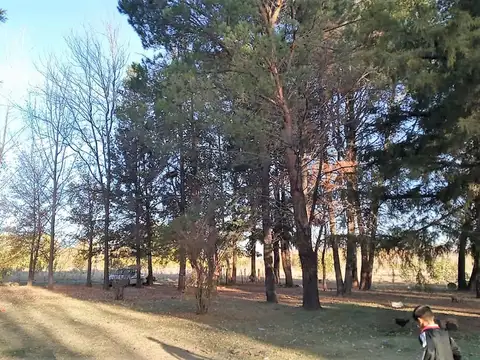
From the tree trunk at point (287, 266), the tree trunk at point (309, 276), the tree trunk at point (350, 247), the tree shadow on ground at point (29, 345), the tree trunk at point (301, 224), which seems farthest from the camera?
the tree trunk at point (287, 266)

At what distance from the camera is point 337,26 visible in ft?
49.1

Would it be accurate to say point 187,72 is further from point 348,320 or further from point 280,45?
point 348,320

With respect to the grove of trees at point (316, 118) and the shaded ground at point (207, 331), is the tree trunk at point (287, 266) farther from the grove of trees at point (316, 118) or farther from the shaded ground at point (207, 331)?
the shaded ground at point (207, 331)

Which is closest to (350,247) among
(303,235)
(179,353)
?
(303,235)

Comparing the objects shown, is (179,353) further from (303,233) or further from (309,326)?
(303,233)

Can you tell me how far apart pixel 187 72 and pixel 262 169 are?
16.6 ft

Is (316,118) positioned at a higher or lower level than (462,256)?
higher

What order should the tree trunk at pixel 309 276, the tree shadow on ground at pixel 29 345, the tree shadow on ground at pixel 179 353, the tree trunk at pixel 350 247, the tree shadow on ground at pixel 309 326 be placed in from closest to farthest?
1. the tree shadow on ground at pixel 29 345
2. the tree shadow on ground at pixel 179 353
3. the tree shadow on ground at pixel 309 326
4. the tree trunk at pixel 350 247
5. the tree trunk at pixel 309 276

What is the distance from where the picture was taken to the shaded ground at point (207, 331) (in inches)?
365

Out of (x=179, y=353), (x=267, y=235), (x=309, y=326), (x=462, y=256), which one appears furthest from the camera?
(x=267, y=235)

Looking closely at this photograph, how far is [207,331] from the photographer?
1183cm

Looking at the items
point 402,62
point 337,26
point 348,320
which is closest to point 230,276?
point 348,320

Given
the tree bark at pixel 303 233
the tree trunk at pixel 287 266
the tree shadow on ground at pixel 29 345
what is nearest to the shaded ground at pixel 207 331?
the tree shadow on ground at pixel 29 345

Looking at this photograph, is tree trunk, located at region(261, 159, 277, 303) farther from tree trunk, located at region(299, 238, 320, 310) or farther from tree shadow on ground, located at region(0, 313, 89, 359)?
tree shadow on ground, located at region(0, 313, 89, 359)
